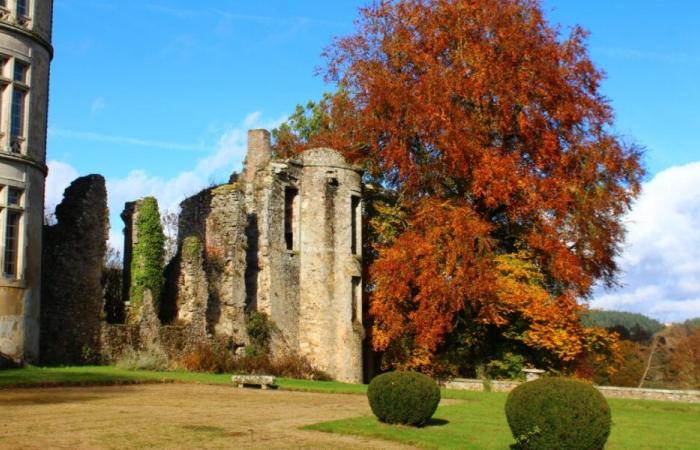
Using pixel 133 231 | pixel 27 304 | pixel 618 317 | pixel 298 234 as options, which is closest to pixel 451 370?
pixel 298 234

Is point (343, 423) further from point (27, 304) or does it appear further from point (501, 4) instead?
point (501, 4)

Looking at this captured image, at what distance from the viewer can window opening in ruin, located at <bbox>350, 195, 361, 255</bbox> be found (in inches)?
1277

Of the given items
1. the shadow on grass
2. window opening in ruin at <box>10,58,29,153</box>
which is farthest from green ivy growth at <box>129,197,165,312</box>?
the shadow on grass

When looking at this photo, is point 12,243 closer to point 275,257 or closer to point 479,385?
point 275,257

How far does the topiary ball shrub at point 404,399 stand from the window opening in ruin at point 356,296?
14549mm

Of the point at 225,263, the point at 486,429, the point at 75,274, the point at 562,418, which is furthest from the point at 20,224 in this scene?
the point at 562,418

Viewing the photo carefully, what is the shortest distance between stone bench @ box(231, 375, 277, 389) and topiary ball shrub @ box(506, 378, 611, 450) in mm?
10691

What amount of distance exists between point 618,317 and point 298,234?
101 meters

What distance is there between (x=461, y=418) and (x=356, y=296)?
1330 cm

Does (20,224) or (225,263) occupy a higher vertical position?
(20,224)

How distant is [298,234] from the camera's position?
31.5 metres

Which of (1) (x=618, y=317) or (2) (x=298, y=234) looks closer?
(2) (x=298, y=234)

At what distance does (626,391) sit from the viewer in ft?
90.3

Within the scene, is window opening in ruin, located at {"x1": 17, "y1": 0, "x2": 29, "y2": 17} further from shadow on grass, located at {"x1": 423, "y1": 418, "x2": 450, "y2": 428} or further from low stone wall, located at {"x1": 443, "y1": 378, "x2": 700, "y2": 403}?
low stone wall, located at {"x1": 443, "y1": 378, "x2": 700, "y2": 403}
